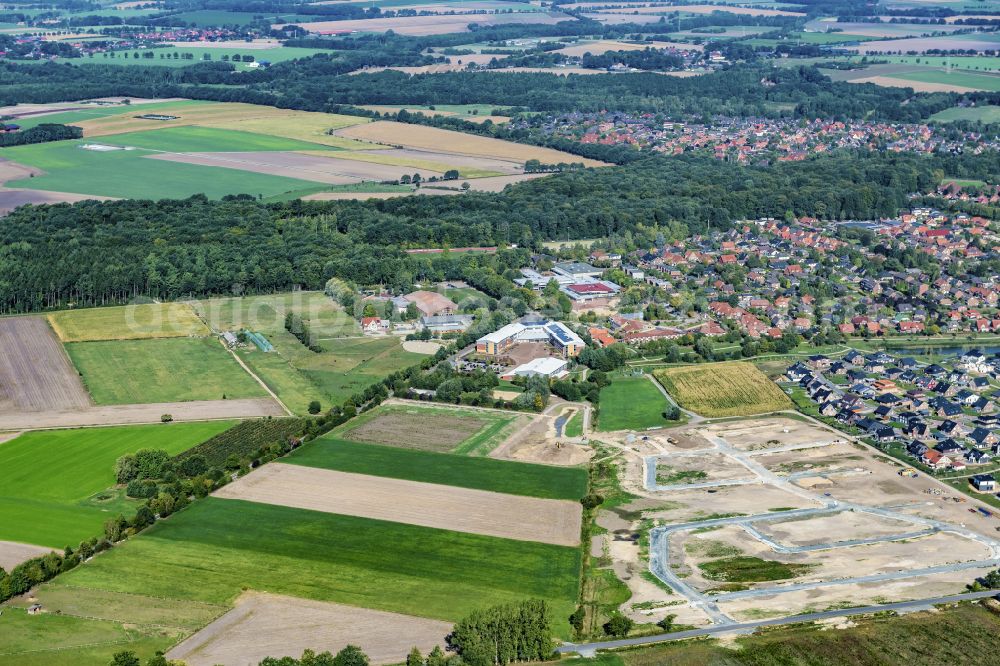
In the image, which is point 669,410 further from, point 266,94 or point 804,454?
point 266,94

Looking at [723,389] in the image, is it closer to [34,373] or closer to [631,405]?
[631,405]

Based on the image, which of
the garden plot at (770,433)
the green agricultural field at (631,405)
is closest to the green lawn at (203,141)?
the green agricultural field at (631,405)

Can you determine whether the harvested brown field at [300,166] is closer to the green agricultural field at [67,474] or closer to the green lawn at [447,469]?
the green agricultural field at [67,474]

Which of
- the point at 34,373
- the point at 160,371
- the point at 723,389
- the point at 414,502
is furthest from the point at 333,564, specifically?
the point at 34,373

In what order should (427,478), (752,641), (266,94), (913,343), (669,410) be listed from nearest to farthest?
(752,641) → (427,478) → (669,410) → (913,343) → (266,94)

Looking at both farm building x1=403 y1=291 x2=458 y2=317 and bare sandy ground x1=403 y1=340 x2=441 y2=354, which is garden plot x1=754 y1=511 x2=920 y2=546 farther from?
farm building x1=403 y1=291 x2=458 y2=317

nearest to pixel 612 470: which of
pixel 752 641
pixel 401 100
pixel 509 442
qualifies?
pixel 509 442
